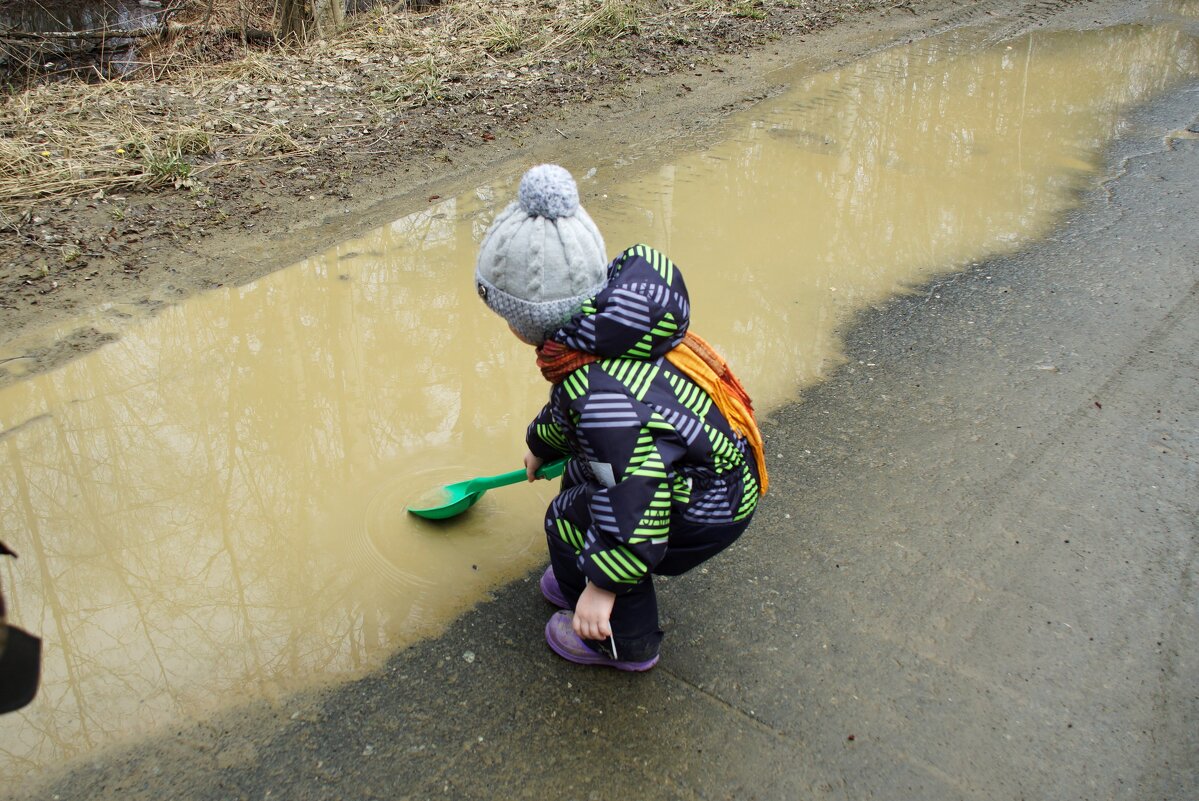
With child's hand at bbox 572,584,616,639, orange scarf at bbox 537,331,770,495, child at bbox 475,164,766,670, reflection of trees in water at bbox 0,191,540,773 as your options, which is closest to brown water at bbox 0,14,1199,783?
reflection of trees in water at bbox 0,191,540,773

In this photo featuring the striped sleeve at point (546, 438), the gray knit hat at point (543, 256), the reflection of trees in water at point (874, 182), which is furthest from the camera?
the reflection of trees in water at point (874, 182)

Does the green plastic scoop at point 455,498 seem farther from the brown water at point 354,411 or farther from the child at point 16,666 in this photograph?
the child at point 16,666

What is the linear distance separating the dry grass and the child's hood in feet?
10.7

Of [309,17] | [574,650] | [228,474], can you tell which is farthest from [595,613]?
[309,17]

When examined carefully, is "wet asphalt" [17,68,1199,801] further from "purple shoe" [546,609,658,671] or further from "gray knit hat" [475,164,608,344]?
"gray knit hat" [475,164,608,344]

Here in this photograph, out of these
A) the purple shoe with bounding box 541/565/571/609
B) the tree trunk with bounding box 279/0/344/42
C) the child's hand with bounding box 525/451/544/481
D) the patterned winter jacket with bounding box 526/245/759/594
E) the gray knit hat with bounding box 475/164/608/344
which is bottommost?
the purple shoe with bounding box 541/565/571/609

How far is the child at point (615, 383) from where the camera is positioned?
6.00 ft

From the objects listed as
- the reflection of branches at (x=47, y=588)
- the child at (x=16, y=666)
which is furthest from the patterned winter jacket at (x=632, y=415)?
the reflection of branches at (x=47, y=588)

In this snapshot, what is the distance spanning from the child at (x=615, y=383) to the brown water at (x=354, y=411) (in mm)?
634

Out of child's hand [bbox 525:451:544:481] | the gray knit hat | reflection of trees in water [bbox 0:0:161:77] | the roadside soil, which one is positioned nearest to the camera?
the gray knit hat

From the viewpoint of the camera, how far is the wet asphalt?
198 cm

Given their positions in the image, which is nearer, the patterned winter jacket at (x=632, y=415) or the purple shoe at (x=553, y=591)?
the patterned winter jacket at (x=632, y=415)

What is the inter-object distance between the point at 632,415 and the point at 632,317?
19 cm

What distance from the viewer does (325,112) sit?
5.26 meters
